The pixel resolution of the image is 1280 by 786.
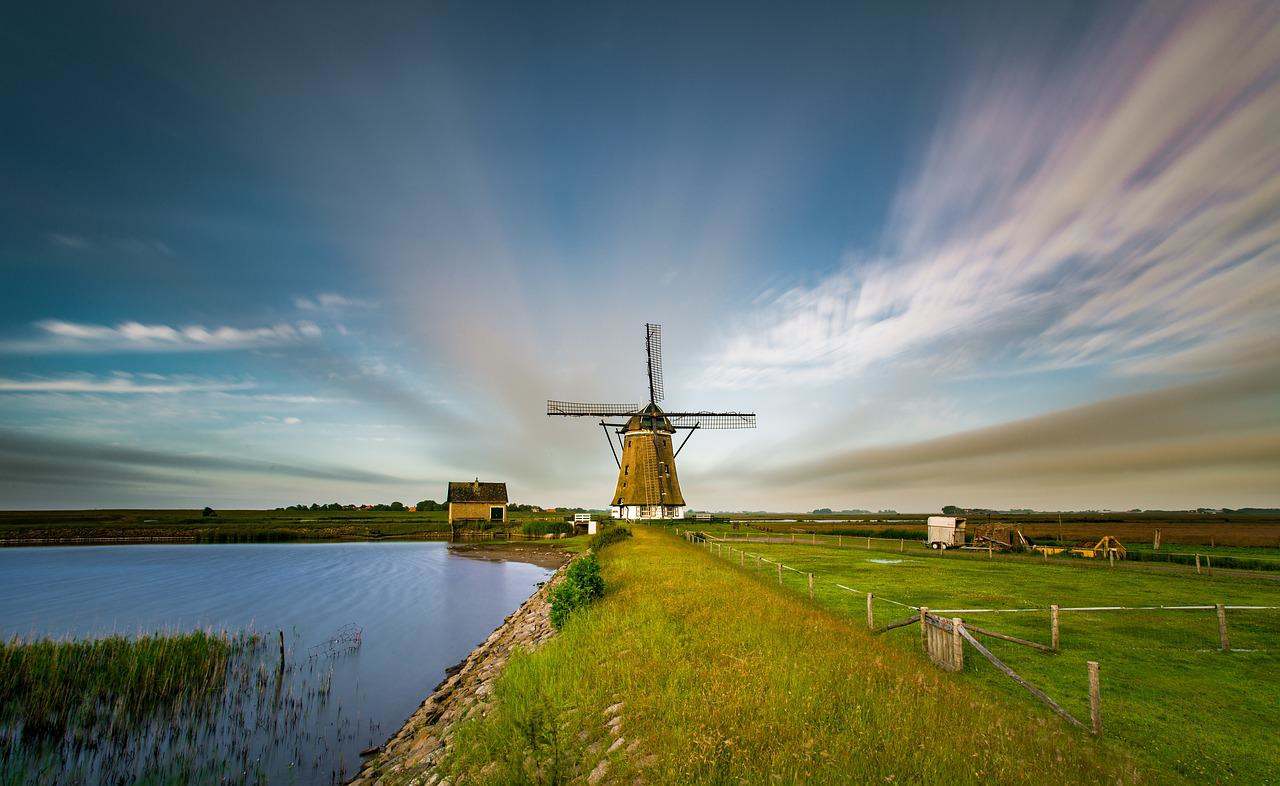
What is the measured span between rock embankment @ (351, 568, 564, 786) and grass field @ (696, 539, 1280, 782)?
10.6 m

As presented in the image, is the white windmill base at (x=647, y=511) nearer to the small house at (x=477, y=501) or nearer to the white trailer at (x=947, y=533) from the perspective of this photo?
the white trailer at (x=947, y=533)

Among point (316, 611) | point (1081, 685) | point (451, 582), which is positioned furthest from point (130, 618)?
point (1081, 685)

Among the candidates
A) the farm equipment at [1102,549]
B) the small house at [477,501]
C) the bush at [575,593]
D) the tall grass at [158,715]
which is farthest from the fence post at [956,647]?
the small house at [477,501]

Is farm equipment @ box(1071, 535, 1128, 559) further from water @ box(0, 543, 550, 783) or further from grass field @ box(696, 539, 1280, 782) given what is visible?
water @ box(0, 543, 550, 783)

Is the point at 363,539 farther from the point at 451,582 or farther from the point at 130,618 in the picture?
the point at 130,618

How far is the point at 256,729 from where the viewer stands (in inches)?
554

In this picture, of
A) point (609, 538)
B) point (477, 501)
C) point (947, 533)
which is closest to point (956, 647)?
point (609, 538)

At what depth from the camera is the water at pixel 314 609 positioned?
15.0 m

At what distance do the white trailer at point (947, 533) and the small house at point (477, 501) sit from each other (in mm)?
64842

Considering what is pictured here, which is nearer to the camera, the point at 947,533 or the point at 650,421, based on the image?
the point at 947,533

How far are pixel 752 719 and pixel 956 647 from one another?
24.9 ft

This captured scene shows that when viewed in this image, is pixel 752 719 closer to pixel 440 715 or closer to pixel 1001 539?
pixel 440 715

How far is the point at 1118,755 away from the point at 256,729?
18898 mm

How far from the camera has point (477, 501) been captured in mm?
86250
